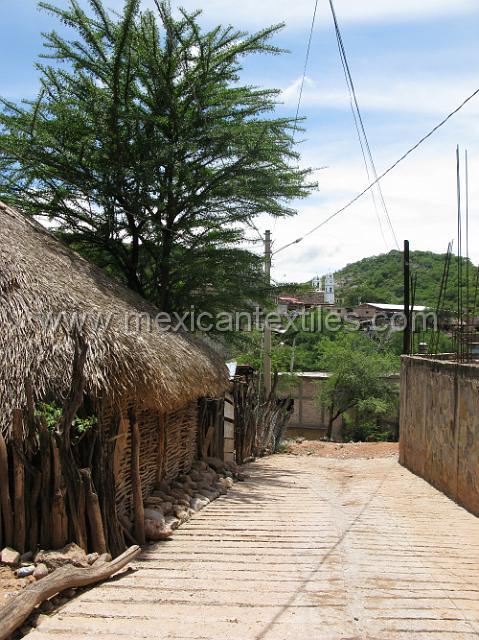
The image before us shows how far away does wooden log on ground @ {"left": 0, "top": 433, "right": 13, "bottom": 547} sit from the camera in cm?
495

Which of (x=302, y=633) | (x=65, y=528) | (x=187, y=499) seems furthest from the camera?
(x=187, y=499)

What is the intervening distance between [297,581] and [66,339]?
288 cm

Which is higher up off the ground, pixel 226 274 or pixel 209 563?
pixel 226 274

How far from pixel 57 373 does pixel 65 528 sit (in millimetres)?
1340

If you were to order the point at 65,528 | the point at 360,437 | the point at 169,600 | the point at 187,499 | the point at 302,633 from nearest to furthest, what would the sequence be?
the point at 302,633
the point at 169,600
the point at 65,528
the point at 187,499
the point at 360,437

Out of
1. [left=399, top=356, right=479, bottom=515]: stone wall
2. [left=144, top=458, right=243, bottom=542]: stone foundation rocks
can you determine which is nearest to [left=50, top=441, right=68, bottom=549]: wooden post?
[left=144, top=458, right=243, bottom=542]: stone foundation rocks

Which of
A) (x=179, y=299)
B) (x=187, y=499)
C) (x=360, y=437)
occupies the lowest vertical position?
(x=360, y=437)

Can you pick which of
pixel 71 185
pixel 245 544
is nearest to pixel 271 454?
pixel 71 185

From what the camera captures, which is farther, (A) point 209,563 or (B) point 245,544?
(B) point 245,544

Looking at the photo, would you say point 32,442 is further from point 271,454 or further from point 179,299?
point 271,454

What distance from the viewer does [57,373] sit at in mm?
5770

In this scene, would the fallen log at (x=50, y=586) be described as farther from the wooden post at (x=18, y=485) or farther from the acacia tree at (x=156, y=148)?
the acacia tree at (x=156, y=148)

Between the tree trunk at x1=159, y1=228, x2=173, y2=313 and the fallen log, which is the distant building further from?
the fallen log

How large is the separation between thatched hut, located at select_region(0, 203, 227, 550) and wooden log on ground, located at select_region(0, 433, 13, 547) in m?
0.15
